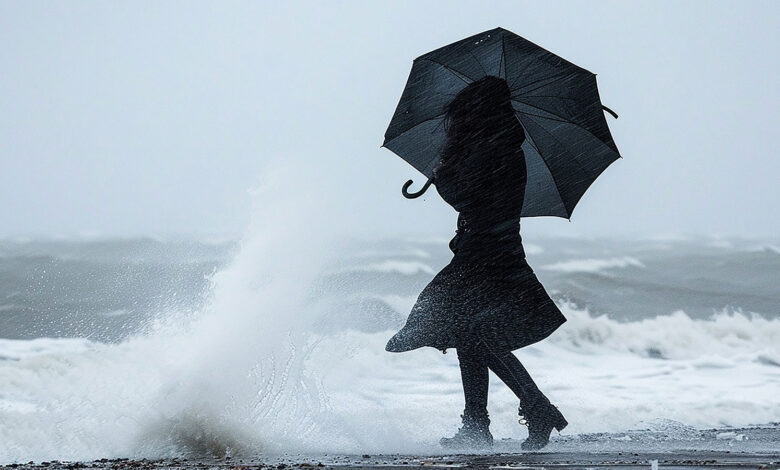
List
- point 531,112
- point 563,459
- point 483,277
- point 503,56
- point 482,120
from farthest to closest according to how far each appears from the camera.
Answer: point 531,112 → point 482,120 → point 483,277 → point 503,56 → point 563,459

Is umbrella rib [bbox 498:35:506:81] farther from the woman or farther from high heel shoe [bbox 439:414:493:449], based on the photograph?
high heel shoe [bbox 439:414:493:449]

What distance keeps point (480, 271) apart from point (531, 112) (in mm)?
1820

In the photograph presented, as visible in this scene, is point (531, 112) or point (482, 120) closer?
point (482, 120)

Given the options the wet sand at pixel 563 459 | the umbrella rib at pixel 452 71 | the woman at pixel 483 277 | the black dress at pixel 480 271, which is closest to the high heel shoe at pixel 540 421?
the woman at pixel 483 277

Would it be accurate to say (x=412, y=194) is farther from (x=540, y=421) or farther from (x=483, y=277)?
(x=540, y=421)

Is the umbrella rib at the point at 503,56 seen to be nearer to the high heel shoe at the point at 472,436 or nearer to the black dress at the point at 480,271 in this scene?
the black dress at the point at 480,271

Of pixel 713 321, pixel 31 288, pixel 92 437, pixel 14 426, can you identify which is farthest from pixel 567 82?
pixel 31 288

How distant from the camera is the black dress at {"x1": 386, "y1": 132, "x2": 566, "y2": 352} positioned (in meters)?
9.91

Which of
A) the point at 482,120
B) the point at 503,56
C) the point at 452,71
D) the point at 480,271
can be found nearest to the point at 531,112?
the point at 482,120

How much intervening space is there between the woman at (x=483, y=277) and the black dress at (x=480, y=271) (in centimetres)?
1

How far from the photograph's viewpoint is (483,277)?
988 centimetres

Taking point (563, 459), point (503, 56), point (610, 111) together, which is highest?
point (503, 56)

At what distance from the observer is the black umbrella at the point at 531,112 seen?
383 inches

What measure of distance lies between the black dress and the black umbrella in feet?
1.29
